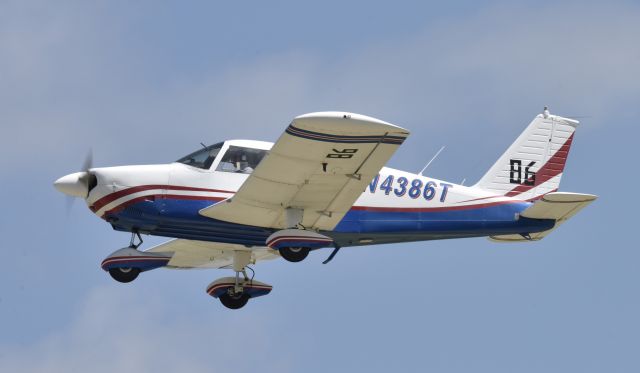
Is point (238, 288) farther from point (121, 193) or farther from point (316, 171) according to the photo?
point (316, 171)

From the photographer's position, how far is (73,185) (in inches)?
920

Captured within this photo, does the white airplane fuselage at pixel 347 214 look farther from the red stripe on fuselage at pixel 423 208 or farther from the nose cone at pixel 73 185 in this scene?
the nose cone at pixel 73 185

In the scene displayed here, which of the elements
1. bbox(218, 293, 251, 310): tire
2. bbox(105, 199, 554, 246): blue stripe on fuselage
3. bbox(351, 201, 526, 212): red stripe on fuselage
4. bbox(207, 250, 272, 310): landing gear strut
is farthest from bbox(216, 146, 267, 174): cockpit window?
bbox(218, 293, 251, 310): tire

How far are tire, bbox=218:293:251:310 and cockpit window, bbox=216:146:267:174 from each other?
10.2 ft

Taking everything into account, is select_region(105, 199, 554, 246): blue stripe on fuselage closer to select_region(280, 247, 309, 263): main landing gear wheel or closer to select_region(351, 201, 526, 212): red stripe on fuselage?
select_region(351, 201, 526, 212): red stripe on fuselage

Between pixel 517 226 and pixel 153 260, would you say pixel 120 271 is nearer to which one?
pixel 153 260

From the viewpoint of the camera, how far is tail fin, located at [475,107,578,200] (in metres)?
26.1

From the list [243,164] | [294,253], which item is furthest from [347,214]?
[243,164]

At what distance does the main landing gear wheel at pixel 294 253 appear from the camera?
23.4 metres

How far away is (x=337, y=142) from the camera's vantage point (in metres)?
21.6

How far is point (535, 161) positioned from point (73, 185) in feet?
29.4

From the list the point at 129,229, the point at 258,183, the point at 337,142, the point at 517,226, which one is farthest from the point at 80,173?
the point at 517,226

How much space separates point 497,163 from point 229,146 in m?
5.67

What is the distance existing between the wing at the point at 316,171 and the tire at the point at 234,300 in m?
2.50
